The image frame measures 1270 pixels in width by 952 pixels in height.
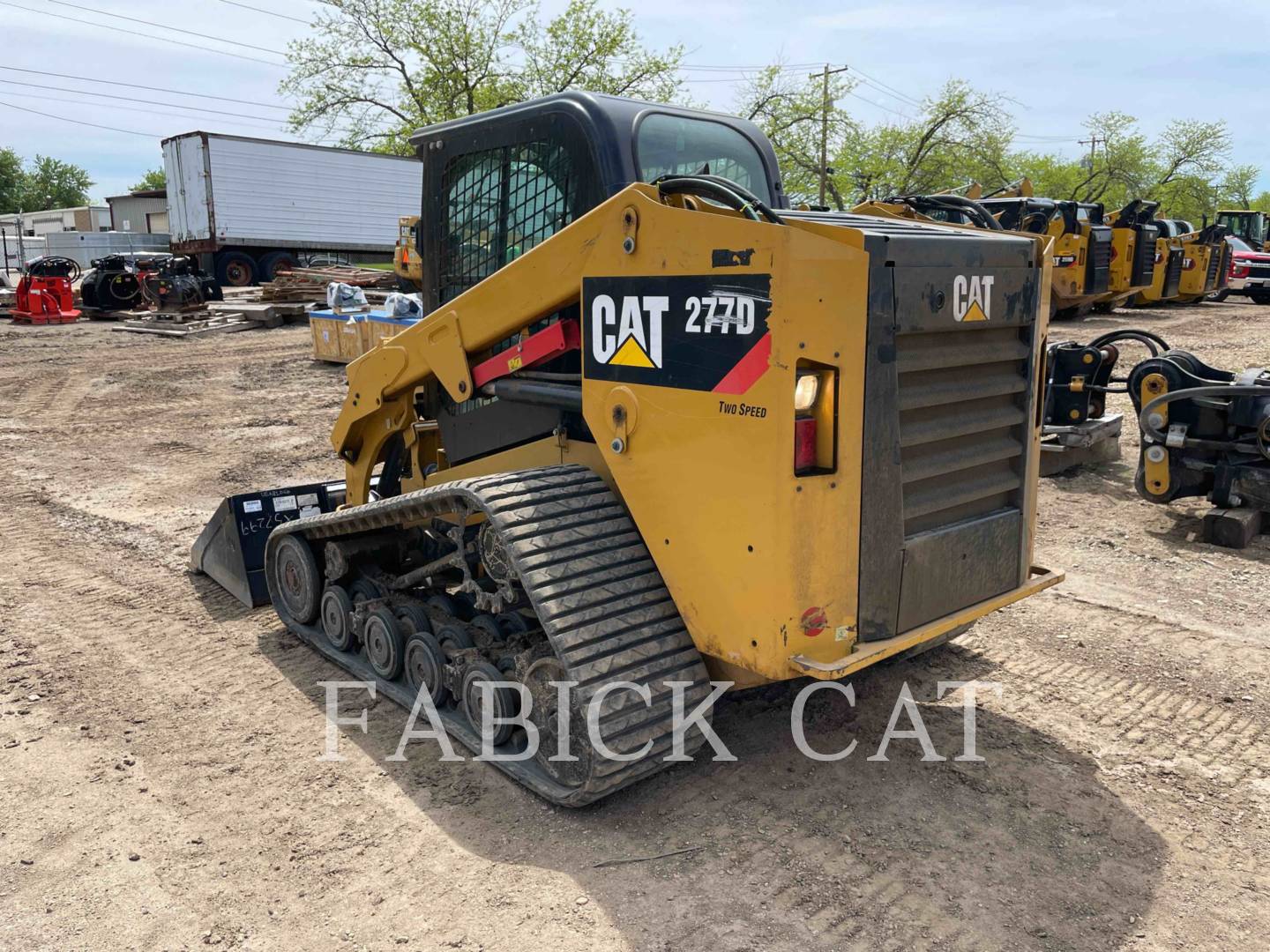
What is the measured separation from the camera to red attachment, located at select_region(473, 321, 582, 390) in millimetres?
3825

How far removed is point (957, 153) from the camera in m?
44.6

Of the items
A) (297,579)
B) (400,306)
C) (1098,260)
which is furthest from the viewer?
(1098,260)

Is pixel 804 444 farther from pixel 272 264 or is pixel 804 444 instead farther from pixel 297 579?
pixel 272 264

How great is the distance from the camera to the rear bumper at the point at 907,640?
3078 mm

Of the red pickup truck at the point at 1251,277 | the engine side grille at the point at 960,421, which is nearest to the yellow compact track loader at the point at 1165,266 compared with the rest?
the red pickup truck at the point at 1251,277

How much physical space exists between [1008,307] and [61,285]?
24.4 meters

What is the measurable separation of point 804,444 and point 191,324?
20.5 metres

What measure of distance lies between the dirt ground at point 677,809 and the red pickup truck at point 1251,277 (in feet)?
74.8

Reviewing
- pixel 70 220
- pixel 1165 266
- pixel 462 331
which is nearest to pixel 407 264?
pixel 1165 266

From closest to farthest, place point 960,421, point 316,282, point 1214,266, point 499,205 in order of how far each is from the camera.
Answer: point 960,421
point 499,205
point 1214,266
point 316,282

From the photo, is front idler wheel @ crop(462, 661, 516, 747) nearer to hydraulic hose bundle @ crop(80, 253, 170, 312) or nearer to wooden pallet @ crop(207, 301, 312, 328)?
wooden pallet @ crop(207, 301, 312, 328)

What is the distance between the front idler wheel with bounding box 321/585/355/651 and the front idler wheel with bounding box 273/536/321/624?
0.12m

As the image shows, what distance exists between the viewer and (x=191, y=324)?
20812 millimetres

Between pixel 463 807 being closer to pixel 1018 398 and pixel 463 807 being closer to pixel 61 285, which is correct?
pixel 1018 398
